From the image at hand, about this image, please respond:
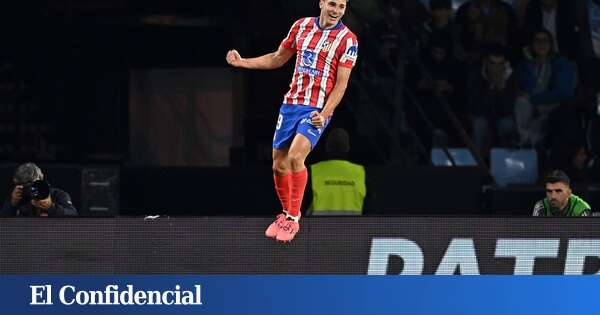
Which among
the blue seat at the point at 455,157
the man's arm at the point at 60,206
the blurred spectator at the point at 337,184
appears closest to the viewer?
the man's arm at the point at 60,206

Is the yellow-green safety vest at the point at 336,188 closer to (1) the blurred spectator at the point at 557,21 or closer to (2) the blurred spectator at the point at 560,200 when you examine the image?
(2) the blurred spectator at the point at 560,200

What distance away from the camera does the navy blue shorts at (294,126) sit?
440 inches

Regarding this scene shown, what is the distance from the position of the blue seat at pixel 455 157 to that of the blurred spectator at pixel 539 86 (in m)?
0.66

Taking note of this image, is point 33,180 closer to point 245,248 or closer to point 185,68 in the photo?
point 245,248

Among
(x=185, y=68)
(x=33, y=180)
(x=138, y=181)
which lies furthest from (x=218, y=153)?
(x=33, y=180)

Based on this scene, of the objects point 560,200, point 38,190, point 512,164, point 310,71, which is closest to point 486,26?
point 512,164

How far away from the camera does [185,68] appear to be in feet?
67.7

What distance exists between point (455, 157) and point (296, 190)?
735 cm

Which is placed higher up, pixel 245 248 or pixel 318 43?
pixel 318 43

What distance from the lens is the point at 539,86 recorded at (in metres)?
18.2

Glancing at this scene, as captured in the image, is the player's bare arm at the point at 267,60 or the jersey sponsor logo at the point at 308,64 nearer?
the jersey sponsor logo at the point at 308,64

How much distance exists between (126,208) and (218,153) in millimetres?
3173

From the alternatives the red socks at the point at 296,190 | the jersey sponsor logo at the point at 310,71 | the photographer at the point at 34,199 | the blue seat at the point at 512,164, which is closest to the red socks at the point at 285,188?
the red socks at the point at 296,190

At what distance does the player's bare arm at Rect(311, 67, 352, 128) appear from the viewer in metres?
11.1
